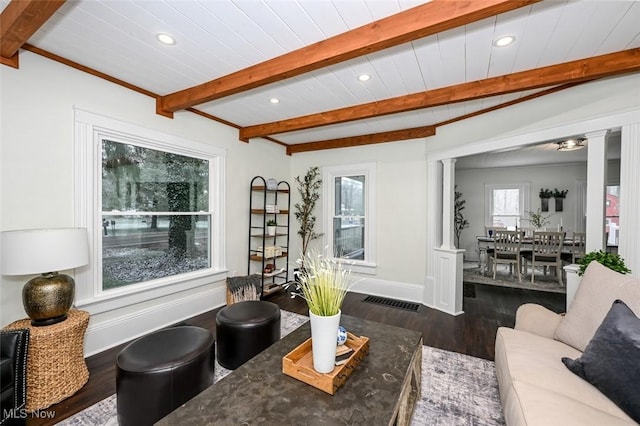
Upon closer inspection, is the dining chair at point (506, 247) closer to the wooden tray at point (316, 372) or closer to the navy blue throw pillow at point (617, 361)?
the navy blue throw pillow at point (617, 361)

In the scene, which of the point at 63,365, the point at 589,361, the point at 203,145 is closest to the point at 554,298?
the point at 589,361

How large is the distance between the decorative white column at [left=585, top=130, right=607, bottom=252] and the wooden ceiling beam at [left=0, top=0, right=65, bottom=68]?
159 inches

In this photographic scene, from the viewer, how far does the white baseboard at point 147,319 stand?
8.57ft

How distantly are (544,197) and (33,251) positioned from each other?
919 cm

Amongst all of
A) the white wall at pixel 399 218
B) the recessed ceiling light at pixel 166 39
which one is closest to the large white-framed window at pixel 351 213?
the white wall at pixel 399 218

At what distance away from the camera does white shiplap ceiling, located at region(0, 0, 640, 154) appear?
5.52 feet

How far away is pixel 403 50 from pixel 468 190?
22.1 feet

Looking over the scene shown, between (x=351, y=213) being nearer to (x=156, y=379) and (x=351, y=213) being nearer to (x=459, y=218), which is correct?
(x=156, y=379)

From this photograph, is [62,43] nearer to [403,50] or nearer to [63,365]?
[63,365]

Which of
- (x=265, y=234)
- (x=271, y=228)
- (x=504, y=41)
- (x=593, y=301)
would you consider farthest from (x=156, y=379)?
(x=504, y=41)

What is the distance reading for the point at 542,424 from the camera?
47.0 inches

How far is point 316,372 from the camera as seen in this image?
141 cm

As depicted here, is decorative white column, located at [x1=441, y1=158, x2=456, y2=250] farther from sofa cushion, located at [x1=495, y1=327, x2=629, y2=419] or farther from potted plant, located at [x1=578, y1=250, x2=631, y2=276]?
sofa cushion, located at [x1=495, y1=327, x2=629, y2=419]

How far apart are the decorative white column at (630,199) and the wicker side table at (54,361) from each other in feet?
14.5
